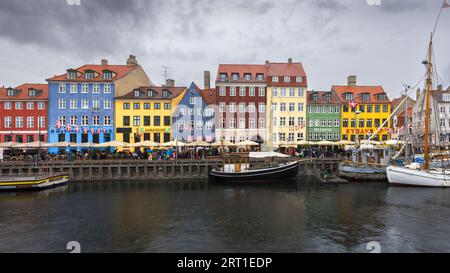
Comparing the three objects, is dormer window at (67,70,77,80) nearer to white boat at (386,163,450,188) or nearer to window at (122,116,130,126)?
window at (122,116,130,126)

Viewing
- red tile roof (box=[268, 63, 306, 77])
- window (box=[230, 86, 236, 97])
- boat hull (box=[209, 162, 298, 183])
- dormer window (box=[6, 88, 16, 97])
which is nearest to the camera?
boat hull (box=[209, 162, 298, 183])

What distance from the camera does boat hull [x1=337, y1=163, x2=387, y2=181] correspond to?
108 feet

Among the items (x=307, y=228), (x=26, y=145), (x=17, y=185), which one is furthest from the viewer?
(x=26, y=145)

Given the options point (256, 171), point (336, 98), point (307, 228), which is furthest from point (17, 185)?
point (336, 98)

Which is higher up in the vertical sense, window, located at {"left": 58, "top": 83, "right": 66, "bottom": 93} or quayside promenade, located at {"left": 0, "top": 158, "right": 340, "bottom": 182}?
window, located at {"left": 58, "top": 83, "right": 66, "bottom": 93}

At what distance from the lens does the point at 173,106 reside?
5097cm

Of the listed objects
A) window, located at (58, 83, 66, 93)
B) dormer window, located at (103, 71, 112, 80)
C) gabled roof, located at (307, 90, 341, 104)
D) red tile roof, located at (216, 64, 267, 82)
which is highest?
red tile roof, located at (216, 64, 267, 82)

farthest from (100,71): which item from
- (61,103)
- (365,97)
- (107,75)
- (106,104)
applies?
(365,97)

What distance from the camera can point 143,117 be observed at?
165 feet

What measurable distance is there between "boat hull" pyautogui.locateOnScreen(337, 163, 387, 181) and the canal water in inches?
175

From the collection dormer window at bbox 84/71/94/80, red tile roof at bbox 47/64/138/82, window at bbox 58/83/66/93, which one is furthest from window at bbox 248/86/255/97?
window at bbox 58/83/66/93

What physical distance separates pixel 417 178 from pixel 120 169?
110 ft
